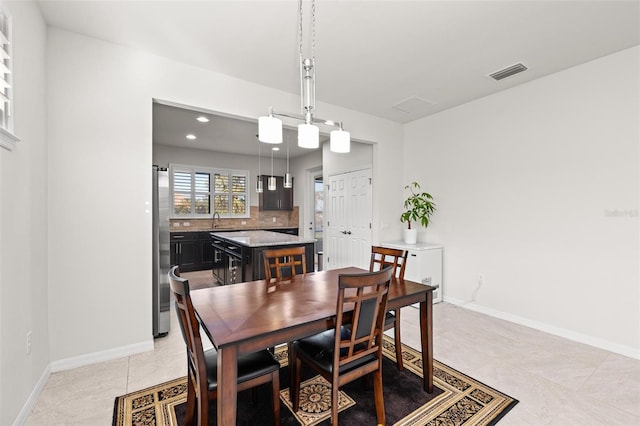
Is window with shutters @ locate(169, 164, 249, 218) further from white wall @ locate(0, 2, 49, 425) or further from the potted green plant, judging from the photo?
white wall @ locate(0, 2, 49, 425)

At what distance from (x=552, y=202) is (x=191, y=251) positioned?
627cm

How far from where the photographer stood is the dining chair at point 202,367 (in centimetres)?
140

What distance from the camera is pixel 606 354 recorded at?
2.73 metres

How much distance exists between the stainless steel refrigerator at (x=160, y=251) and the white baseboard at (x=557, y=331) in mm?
3697

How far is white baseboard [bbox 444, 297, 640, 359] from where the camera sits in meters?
2.74

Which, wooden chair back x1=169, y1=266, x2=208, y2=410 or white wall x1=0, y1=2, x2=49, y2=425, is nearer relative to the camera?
wooden chair back x1=169, y1=266, x2=208, y2=410

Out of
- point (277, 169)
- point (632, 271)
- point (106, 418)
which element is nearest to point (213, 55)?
point (106, 418)

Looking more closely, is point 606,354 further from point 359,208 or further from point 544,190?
point 359,208

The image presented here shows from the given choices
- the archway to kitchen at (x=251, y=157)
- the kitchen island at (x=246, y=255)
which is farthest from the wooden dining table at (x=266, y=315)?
the archway to kitchen at (x=251, y=157)

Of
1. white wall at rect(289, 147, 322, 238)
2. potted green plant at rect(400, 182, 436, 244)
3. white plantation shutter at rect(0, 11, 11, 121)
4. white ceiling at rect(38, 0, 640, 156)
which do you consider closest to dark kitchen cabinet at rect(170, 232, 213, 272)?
white wall at rect(289, 147, 322, 238)

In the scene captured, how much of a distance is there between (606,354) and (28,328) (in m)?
4.68

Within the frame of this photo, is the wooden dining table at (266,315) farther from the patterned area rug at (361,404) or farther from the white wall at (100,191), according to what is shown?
the white wall at (100,191)

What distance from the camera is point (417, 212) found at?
14.8 ft

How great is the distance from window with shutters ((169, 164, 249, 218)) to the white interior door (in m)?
2.68
